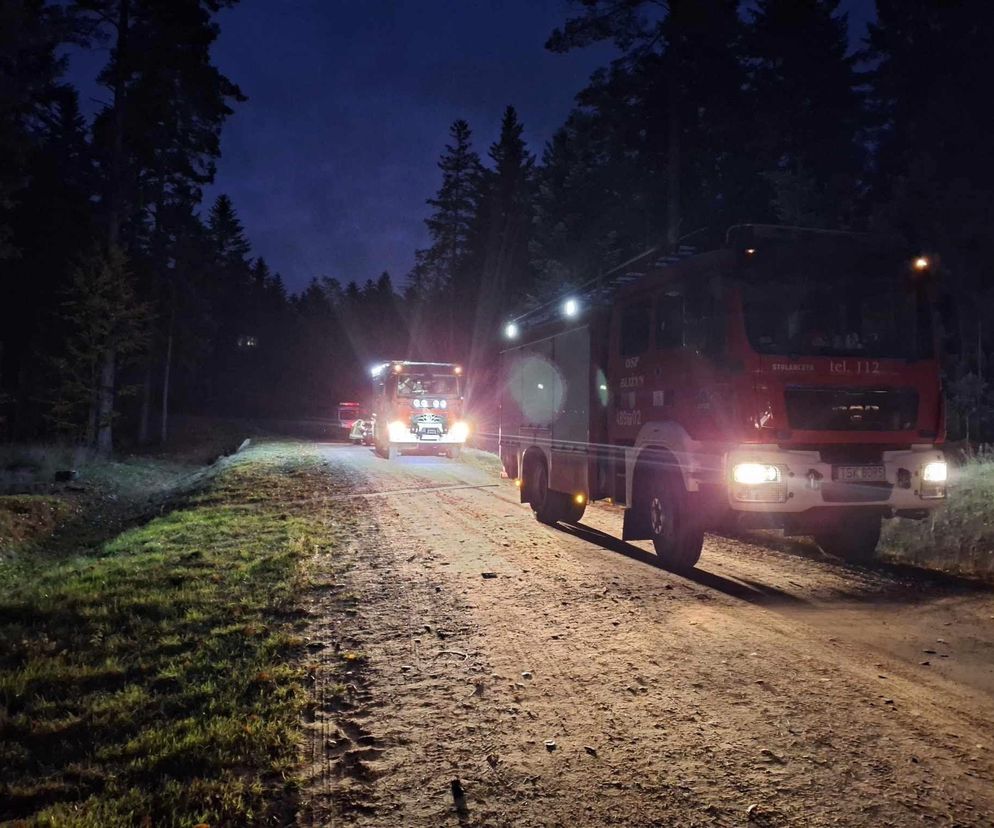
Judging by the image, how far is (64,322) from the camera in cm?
3170

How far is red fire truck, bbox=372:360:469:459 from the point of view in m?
24.4

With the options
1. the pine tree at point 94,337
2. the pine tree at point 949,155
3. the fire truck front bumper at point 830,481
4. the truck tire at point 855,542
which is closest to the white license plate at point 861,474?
the fire truck front bumper at point 830,481

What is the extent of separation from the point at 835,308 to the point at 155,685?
7.20m

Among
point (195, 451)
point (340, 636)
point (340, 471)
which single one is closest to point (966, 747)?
point (340, 636)

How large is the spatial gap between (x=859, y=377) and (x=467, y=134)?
7020cm

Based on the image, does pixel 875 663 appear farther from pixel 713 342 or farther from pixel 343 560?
pixel 343 560

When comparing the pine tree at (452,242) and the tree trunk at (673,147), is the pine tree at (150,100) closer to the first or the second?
the tree trunk at (673,147)

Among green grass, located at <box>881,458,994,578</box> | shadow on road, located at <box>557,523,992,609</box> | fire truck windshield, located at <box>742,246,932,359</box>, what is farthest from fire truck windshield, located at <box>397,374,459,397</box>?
fire truck windshield, located at <box>742,246,932,359</box>

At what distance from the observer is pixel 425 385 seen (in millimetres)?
24625

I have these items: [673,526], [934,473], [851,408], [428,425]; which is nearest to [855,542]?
[934,473]

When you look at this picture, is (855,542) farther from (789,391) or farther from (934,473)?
(789,391)

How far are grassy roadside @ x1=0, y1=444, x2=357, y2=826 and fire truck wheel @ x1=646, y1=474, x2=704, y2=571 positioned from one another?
410cm

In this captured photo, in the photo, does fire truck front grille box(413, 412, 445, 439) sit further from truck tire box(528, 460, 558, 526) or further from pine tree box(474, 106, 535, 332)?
pine tree box(474, 106, 535, 332)

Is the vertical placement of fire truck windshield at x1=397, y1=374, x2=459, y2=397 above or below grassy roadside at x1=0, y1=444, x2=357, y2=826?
above
